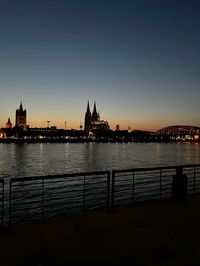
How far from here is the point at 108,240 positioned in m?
5.41

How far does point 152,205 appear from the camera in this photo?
810 cm

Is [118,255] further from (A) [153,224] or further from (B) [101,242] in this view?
(A) [153,224]

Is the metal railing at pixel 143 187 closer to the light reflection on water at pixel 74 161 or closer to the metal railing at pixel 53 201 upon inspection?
the metal railing at pixel 53 201

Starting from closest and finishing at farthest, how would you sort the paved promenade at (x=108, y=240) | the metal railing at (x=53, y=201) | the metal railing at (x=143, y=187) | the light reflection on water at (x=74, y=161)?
the paved promenade at (x=108, y=240) < the metal railing at (x=53, y=201) < the metal railing at (x=143, y=187) < the light reflection on water at (x=74, y=161)

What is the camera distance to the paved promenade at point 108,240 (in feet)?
15.1

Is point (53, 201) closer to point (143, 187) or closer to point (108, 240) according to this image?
point (143, 187)

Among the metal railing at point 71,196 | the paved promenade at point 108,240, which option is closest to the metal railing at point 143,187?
the metal railing at point 71,196

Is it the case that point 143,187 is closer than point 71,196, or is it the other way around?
point 71,196

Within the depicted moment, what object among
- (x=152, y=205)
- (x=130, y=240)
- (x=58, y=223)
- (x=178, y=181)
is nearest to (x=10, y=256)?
(x=58, y=223)

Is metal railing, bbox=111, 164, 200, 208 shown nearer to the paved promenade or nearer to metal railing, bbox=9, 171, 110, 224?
metal railing, bbox=9, 171, 110, 224

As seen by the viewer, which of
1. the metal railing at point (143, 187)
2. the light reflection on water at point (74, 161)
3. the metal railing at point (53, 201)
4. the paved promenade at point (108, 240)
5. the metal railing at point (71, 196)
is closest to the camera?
the paved promenade at point (108, 240)

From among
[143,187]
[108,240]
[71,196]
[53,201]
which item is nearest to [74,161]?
[53,201]

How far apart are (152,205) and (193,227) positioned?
6.51ft

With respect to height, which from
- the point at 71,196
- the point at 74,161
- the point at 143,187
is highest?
the point at 143,187
